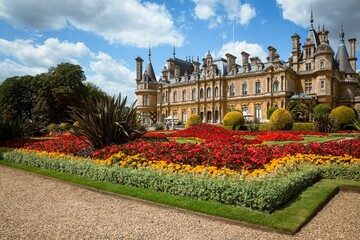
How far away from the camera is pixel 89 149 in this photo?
33.6 ft

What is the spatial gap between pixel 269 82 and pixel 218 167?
34.4 meters

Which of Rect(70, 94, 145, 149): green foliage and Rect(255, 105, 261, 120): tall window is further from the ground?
Rect(255, 105, 261, 120): tall window

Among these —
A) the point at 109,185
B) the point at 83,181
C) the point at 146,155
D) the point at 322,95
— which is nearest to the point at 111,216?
the point at 109,185

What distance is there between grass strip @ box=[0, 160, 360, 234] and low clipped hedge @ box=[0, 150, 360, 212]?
0.47 ft

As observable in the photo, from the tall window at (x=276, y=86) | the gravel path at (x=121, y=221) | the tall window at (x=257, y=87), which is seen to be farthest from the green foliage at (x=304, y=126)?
the gravel path at (x=121, y=221)

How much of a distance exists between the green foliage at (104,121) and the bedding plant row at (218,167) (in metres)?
0.61

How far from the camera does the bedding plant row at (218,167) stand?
5188mm

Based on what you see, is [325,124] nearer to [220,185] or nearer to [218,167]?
[218,167]

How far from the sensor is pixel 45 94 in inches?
1555

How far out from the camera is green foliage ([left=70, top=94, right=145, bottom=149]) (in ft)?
33.0

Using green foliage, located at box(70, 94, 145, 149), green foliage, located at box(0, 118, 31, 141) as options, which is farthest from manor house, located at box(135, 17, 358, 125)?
green foliage, located at box(70, 94, 145, 149)

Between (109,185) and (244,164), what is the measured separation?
3.32m

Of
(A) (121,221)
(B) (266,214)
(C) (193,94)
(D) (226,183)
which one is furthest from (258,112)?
(A) (121,221)

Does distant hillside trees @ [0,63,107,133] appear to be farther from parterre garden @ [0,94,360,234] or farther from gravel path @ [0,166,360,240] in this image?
gravel path @ [0,166,360,240]
